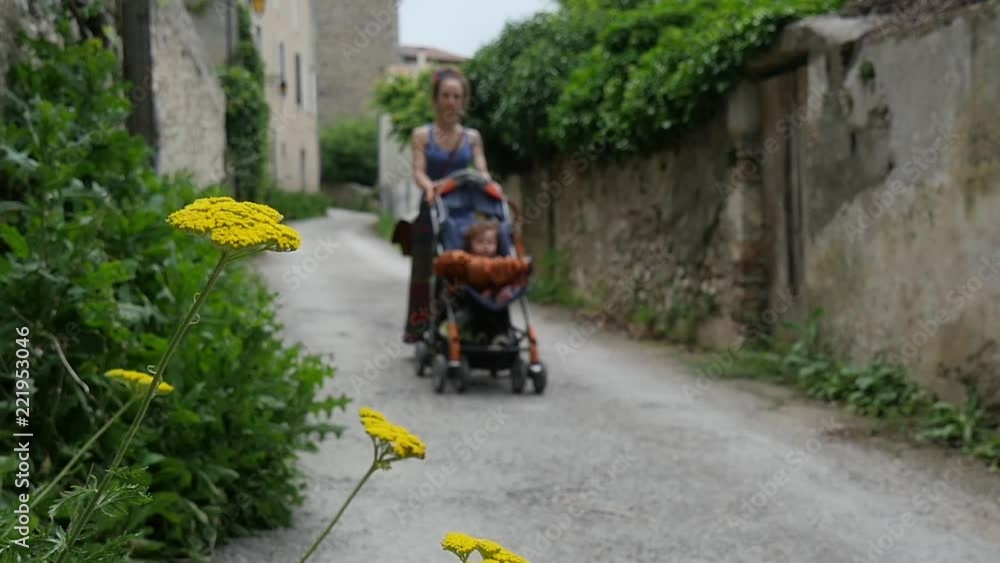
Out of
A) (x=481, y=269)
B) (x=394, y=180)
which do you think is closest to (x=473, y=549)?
(x=481, y=269)

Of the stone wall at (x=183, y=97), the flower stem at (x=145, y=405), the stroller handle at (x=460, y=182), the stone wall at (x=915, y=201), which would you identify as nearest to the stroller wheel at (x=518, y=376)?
the stroller handle at (x=460, y=182)

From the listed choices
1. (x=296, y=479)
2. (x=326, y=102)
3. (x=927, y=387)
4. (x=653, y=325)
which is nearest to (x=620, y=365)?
(x=653, y=325)

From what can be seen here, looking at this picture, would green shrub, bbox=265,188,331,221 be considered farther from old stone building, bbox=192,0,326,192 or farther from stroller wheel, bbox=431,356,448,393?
stroller wheel, bbox=431,356,448,393

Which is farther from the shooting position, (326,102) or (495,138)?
(326,102)

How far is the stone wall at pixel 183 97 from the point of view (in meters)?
6.51

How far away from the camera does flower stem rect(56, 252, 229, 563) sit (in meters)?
1.23

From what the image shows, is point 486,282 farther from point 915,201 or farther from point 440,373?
point 915,201

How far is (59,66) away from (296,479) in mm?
1787

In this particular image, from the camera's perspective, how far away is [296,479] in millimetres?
3670

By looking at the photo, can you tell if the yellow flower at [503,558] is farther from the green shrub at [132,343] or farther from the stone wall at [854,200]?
the stone wall at [854,200]

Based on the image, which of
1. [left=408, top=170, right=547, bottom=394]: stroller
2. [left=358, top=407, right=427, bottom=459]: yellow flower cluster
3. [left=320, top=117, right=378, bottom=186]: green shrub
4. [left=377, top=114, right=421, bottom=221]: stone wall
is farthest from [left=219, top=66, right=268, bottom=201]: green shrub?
[left=320, top=117, right=378, bottom=186]: green shrub

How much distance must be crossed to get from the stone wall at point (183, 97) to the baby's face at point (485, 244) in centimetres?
173

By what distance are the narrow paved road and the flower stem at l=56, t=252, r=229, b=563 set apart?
1635 millimetres

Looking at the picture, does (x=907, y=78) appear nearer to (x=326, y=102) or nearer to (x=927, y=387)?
(x=927, y=387)
